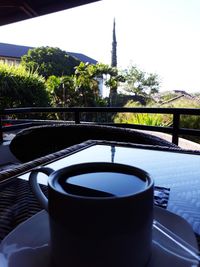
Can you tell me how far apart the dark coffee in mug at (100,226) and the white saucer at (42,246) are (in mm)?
30

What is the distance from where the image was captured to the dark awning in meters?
2.66

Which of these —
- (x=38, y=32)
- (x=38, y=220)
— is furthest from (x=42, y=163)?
(x=38, y=32)

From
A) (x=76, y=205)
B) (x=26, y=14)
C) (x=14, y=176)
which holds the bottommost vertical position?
(x=14, y=176)

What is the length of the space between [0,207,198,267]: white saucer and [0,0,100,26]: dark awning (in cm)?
254

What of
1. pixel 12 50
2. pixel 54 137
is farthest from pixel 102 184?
pixel 12 50

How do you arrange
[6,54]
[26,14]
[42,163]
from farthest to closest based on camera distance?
[6,54]
[26,14]
[42,163]

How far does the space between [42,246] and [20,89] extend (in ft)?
23.1

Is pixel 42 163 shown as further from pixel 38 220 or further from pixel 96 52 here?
pixel 96 52

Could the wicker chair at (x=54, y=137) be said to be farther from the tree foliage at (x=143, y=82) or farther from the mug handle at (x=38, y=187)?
the tree foliage at (x=143, y=82)

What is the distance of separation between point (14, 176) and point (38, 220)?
1.15 ft

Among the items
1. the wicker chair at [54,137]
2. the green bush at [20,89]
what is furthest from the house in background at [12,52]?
the wicker chair at [54,137]

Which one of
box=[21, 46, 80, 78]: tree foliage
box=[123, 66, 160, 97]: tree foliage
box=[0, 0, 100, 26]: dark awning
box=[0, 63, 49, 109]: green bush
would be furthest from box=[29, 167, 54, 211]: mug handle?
box=[123, 66, 160, 97]: tree foliage

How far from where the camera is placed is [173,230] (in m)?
0.47

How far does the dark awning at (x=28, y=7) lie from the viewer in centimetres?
266
